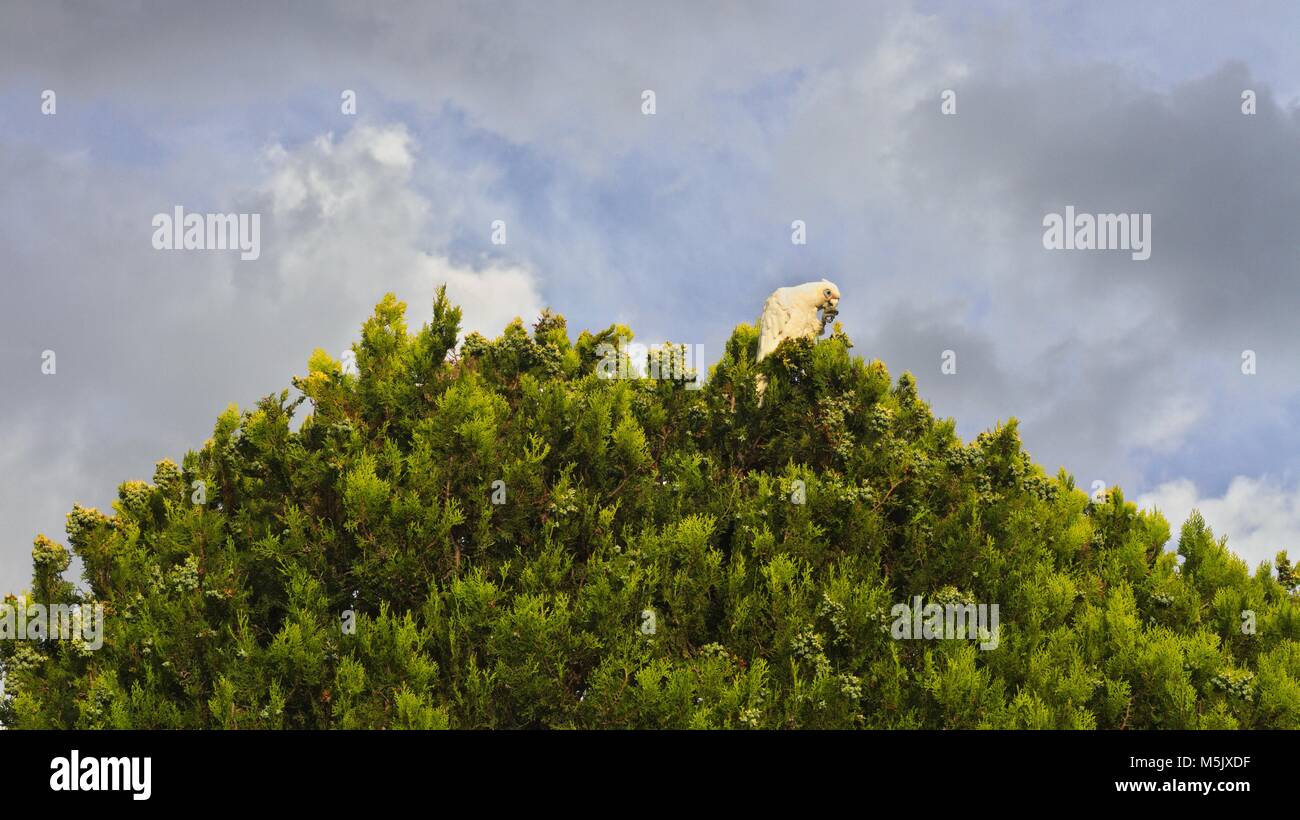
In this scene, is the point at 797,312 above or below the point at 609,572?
above

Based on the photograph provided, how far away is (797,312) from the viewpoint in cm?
1662

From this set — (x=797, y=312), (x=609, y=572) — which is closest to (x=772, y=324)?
(x=797, y=312)

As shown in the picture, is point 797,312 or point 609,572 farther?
point 797,312

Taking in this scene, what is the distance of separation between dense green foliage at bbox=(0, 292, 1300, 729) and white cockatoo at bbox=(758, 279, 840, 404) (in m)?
0.53

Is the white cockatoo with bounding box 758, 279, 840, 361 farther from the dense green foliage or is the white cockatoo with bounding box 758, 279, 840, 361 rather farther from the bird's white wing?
the dense green foliage

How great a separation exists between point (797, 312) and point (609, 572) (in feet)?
18.7

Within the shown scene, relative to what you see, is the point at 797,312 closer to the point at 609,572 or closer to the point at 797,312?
the point at 797,312

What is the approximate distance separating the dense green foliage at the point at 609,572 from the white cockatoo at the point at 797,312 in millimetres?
527

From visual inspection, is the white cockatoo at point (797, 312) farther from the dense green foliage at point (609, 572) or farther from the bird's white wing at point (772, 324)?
the dense green foliage at point (609, 572)

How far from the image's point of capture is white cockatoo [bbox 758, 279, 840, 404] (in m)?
16.5

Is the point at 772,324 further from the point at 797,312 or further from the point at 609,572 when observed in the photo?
the point at 609,572

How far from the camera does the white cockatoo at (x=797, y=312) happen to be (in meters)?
16.5
